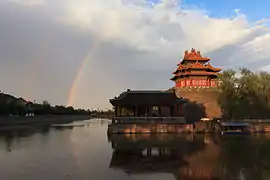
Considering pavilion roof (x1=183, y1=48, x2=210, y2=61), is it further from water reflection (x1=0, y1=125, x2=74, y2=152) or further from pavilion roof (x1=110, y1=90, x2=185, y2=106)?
water reflection (x1=0, y1=125, x2=74, y2=152)

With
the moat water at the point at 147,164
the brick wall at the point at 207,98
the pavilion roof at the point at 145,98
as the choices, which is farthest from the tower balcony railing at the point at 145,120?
the brick wall at the point at 207,98

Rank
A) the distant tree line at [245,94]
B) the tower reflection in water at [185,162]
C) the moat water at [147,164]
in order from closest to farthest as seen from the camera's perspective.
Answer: the moat water at [147,164] < the tower reflection in water at [185,162] < the distant tree line at [245,94]

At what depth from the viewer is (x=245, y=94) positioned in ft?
149

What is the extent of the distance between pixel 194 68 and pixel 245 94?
1173 cm

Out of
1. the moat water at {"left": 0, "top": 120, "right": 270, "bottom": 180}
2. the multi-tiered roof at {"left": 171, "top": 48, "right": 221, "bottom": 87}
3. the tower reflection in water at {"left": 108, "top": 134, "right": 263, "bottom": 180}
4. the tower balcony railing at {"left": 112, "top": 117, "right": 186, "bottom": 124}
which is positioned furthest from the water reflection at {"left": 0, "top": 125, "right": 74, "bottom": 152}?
the multi-tiered roof at {"left": 171, "top": 48, "right": 221, "bottom": 87}

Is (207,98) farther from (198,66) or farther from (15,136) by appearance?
(15,136)

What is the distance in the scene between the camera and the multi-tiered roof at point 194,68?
2169 inches

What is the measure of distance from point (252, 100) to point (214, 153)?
1045 inches

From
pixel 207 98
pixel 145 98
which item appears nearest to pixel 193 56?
pixel 207 98

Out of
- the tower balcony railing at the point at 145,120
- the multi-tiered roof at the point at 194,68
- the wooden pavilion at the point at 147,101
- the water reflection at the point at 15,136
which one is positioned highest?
the multi-tiered roof at the point at 194,68

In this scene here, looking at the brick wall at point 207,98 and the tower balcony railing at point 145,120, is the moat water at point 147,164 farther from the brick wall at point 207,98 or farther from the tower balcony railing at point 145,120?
the brick wall at point 207,98

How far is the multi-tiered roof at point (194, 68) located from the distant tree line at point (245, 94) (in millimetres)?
9199

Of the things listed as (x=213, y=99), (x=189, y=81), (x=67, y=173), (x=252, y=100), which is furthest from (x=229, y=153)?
(x=189, y=81)

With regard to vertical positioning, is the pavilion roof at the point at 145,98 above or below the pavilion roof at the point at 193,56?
below
